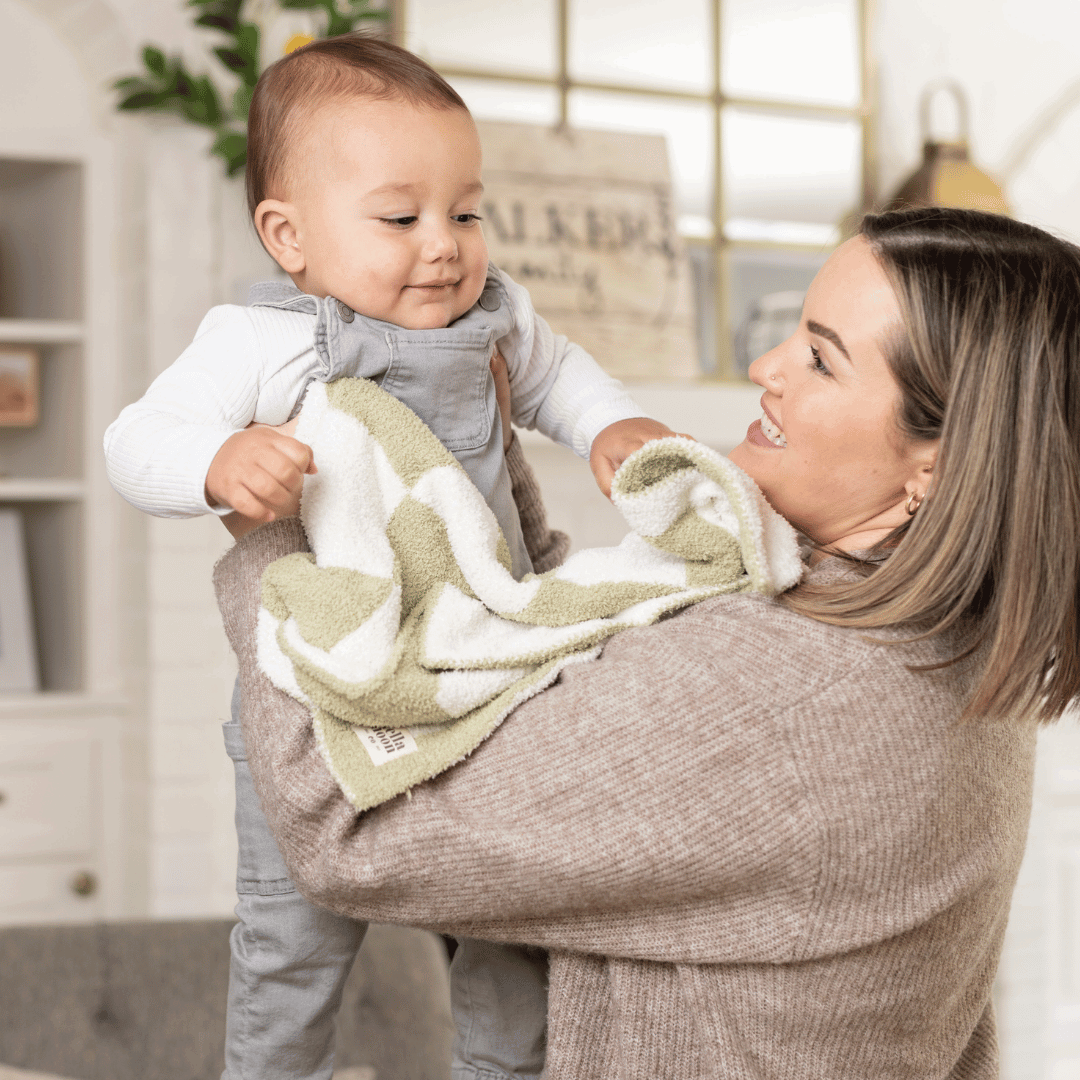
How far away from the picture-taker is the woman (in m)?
0.94

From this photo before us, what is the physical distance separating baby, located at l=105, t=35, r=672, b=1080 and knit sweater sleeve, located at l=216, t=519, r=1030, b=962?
157mm

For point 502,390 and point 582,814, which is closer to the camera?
point 582,814

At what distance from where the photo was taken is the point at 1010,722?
107 cm

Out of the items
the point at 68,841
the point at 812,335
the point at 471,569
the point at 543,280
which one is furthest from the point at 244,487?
the point at 68,841

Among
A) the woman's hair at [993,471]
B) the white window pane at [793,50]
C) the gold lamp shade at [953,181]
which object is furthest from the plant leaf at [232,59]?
the woman's hair at [993,471]

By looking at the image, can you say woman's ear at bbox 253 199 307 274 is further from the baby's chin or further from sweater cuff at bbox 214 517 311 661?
sweater cuff at bbox 214 517 311 661

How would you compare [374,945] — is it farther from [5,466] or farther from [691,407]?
[5,466]

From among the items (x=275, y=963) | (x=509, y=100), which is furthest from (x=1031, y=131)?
(x=275, y=963)

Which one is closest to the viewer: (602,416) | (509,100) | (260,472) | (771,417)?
(260,472)

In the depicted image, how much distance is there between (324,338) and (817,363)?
43 cm

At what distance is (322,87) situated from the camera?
1.06 m

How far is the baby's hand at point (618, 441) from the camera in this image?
1150mm

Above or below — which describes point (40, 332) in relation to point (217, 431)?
above

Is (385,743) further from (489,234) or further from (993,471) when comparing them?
(489,234)
